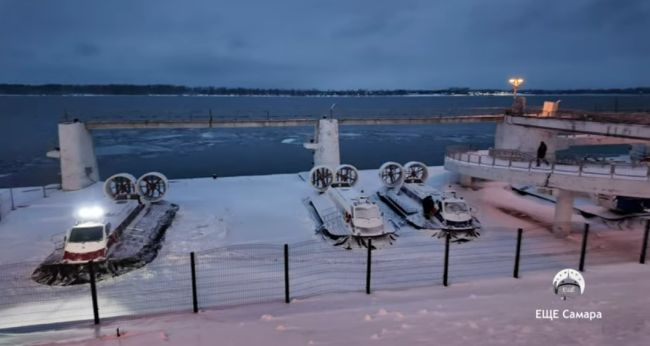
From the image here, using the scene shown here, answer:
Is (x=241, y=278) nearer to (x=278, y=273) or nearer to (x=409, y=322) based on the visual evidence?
(x=278, y=273)

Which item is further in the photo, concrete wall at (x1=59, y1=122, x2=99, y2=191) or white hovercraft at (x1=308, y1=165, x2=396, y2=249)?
concrete wall at (x1=59, y1=122, x2=99, y2=191)

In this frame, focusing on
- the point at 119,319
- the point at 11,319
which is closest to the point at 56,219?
the point at 11,319

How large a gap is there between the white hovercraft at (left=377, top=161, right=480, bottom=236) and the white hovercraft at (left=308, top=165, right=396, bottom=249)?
2.28 metres

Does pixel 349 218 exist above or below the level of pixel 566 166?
below

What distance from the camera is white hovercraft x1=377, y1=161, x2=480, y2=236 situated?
22266mm

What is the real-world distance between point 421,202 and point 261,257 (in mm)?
11062

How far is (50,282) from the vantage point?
646 inches

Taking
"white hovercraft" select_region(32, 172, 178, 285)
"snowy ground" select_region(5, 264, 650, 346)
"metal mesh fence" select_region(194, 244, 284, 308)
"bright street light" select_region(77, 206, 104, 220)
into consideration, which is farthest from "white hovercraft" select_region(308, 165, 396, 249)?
"snowy ground" select_region(5, 264, 650, 346)

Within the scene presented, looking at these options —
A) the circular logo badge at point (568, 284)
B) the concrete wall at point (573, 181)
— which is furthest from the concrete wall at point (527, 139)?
the circular logo badge at point (568, 284)

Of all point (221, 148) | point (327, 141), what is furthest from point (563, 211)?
point (221, 148)

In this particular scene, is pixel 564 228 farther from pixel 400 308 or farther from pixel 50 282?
pixel 50 282

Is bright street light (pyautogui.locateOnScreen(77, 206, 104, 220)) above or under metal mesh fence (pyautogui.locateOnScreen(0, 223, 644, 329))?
above

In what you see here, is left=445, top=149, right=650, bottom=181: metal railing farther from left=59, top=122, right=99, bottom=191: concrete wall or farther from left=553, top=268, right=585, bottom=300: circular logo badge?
left=59, top=122, right=99, bottom=191: concrete wall

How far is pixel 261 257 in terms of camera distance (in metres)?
18.8
